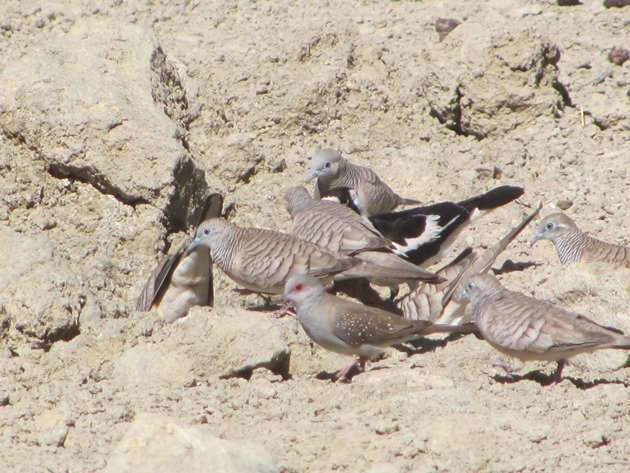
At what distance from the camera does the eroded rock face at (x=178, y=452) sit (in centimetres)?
541

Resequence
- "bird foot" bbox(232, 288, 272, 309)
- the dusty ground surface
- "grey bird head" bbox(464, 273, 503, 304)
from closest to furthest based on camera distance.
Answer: the dusty ground surface, "grey bird head" bbox(464, 273, 503, 304), "bird foot" bbox(232, 288, 272, 309)

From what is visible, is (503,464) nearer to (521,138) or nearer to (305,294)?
(305,294)

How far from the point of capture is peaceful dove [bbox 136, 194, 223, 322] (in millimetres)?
8219

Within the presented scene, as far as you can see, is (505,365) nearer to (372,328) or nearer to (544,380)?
(544,380)

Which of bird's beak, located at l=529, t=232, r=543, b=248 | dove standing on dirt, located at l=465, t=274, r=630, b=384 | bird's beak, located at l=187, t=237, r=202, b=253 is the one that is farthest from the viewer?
bird's beak, located at l=529, t=232, r=543, b=248

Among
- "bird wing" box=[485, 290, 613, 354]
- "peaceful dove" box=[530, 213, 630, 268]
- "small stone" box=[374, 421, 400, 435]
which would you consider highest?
"small stone" box=[374, 421, 400, 435]

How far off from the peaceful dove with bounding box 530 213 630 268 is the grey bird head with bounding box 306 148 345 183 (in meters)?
1.57

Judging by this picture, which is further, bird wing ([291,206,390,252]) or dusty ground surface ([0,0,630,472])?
bird wing ([291,206,390,252])

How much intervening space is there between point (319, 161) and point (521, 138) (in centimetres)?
168

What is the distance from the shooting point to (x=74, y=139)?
28.4ft

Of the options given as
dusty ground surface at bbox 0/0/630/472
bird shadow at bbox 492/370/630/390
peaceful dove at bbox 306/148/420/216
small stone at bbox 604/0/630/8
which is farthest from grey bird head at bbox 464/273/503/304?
small stone at bbox 604/0/630/8

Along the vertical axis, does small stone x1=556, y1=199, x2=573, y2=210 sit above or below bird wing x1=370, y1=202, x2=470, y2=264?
below

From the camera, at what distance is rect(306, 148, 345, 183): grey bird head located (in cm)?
986

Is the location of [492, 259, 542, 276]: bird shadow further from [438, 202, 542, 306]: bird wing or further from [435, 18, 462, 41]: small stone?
[435, 18, 462, 41]: small stone
